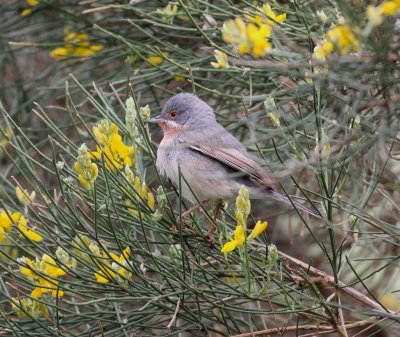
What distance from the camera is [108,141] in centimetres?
371

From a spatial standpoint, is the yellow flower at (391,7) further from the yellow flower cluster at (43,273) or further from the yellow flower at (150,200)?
the yellow flower cluster at (43,273)

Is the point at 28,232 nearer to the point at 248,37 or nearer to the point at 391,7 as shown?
the point at 248,37

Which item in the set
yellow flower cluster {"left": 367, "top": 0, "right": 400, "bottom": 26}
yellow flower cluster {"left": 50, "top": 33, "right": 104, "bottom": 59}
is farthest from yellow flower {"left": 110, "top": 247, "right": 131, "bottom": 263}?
yellow flower cluster {"left": 50, "top": 33, "right": 104, "bottom": 59}

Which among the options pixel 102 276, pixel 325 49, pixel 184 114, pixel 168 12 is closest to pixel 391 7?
pixel 325 49

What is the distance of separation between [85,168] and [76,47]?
8.29ft

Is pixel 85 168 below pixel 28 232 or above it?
above

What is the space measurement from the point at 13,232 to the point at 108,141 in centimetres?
65

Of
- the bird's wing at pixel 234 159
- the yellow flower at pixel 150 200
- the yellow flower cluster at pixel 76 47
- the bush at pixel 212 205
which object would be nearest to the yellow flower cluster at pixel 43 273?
the bush at pixel 212 205

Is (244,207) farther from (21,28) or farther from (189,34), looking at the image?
(21,28)

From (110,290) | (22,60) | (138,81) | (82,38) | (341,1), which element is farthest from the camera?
(22,60)

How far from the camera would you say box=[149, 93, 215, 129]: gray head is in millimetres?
4879

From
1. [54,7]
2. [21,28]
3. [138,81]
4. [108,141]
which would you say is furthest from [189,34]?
[108,141]

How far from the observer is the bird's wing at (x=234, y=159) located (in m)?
4.46

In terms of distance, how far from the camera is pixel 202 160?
470 cm
